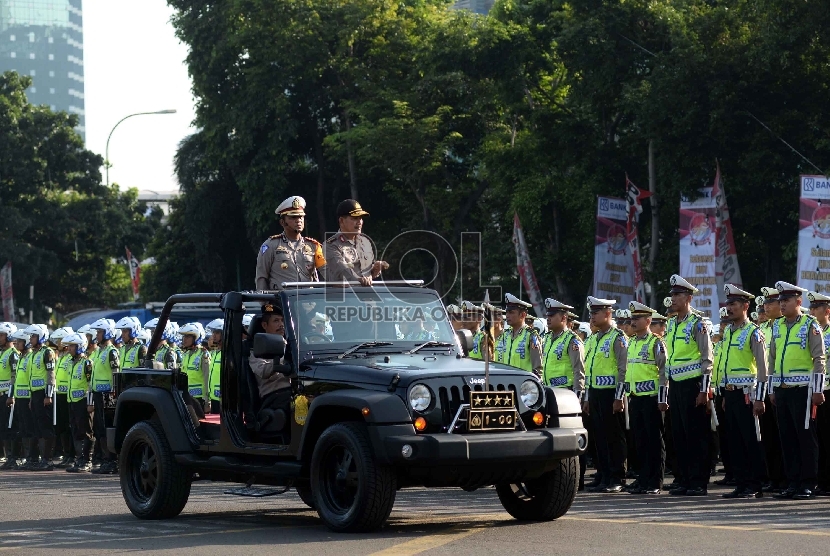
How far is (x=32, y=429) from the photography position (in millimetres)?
23828

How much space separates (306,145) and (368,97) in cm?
449

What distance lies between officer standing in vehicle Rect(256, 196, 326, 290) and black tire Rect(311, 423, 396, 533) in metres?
2.40

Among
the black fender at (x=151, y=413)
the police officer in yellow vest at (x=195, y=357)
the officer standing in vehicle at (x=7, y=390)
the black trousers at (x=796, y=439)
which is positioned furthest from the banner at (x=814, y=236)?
the black fender at (x=151, y=413)

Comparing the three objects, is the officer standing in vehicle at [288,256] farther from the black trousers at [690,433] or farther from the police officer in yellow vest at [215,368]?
the black trousers at [690,433]

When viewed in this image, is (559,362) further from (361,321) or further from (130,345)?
(130,345)

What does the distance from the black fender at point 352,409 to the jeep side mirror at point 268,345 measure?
470 mm

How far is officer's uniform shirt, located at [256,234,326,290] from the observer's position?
1296cm

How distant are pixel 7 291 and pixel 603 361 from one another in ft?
135

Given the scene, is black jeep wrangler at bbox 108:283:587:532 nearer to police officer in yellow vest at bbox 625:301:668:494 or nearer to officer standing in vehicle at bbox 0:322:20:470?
police officer in yellow vest at bbox 625:301:668:494

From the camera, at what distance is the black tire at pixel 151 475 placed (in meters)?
12.5

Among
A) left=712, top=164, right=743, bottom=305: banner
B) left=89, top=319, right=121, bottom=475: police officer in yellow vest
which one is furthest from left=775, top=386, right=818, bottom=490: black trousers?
left=712, top=164, right=743, bottom=305: banner

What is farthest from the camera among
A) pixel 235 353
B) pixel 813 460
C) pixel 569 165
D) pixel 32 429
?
pixel 569 165

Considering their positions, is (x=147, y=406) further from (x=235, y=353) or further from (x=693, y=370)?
(x=693, y=370)

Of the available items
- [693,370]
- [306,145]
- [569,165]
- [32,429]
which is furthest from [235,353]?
[306,145]
